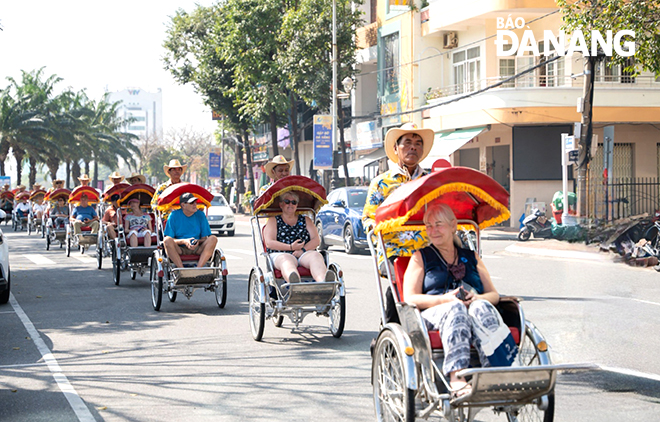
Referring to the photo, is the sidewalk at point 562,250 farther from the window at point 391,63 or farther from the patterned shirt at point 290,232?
the window at point 391,63

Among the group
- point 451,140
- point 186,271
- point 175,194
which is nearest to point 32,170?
point 451,140

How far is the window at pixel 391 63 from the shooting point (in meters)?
37.6

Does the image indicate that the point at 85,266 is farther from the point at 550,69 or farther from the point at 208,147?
the point at 208,147

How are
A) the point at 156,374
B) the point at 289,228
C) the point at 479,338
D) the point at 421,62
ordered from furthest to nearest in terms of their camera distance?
1. the point at 421,62
2. the point at 289,228
3. the point at 156,374
4. the point at 479,338

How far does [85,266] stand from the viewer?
734 inches

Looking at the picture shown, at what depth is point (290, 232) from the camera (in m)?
9.70

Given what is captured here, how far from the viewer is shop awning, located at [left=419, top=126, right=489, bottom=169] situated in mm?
31203

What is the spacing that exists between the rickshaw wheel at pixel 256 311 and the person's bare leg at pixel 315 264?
59 cm

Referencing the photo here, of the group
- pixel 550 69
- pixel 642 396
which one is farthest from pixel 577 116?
pixel 642 396

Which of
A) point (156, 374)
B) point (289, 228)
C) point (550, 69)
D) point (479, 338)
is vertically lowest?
point (156, 374)

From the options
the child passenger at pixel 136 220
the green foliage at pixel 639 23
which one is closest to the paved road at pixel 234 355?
the child passenger at pixel 136 220

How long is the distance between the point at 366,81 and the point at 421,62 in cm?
756

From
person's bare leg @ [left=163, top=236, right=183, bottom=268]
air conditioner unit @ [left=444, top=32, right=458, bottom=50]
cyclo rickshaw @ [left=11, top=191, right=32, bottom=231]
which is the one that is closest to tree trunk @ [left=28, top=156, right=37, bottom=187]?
cyclo rickshaw @ [left=11, top=191, right=32, bottom=231]

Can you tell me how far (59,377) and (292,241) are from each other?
3339 millimetres
